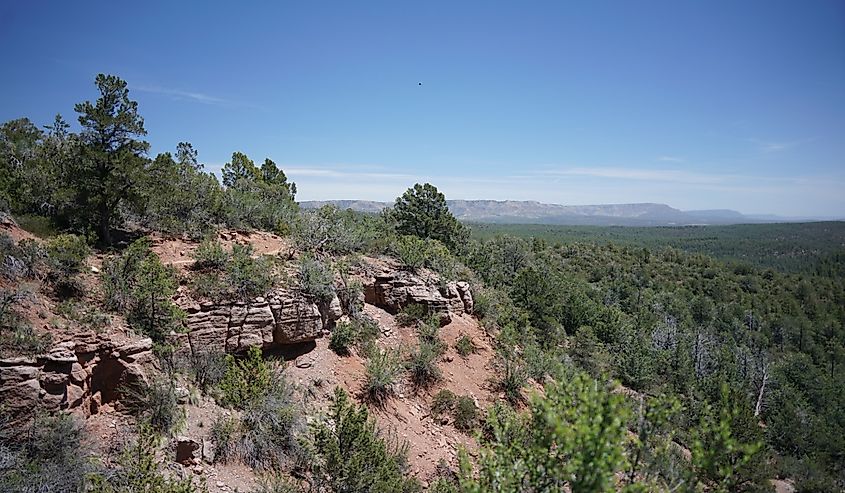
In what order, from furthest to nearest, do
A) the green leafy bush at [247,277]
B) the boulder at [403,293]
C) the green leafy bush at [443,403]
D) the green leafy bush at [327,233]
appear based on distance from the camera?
the boulder at [403,293], the green leafy bush at [327,233], the green leafy bush at [443,403], the green leafy bush at [247,277]

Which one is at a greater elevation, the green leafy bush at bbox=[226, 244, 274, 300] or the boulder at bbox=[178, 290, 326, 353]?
the green leafy bush at bbox=[226, 244, 274, 300]

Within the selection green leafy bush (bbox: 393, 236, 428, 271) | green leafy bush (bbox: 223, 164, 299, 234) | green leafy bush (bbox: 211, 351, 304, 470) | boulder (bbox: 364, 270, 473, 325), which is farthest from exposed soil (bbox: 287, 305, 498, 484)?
green leafy bush (bbox: 223, 164, 299, 234)

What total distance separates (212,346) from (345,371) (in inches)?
155

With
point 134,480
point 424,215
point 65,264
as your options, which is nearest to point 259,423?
point 134,480

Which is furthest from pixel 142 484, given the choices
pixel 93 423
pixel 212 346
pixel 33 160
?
pixel 33 160

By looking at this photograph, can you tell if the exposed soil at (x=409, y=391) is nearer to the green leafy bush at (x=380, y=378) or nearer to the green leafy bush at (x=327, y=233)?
the green leafy bush at (x=380, y=378)

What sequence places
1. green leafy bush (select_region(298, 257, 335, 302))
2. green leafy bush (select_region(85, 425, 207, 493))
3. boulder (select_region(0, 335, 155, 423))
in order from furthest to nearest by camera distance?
green leafy bush (select_region(298, 257, 335, 302))
boulder (select_region(0, 335, 155, 423))
green leafy bush (select_region(85, 425, 207, 493))

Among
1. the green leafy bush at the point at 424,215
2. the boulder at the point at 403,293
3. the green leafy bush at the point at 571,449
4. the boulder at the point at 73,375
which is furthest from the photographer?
the green leafy bush at the point at 424,215

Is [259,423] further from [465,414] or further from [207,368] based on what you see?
[465,414]

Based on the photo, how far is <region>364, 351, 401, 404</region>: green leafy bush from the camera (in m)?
12.7

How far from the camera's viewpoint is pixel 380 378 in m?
12.8

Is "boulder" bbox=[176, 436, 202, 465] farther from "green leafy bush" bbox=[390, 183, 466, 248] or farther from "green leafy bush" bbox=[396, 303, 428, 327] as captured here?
"green leafy bush" bbox=[390, 183, 466, 248]

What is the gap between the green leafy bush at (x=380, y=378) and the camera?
12.7 metres

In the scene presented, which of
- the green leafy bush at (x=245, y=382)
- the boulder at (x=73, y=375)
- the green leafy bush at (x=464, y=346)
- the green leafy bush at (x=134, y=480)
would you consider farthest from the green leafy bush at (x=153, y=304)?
the green leafy bush at (x=464, y=346)
